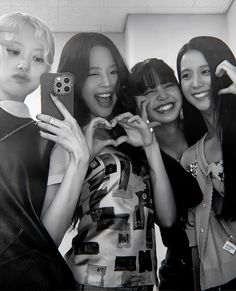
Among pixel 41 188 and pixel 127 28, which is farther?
pixel 127 28

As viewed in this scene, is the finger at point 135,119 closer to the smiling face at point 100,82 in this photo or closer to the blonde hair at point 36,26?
the smiling face at point 100,82

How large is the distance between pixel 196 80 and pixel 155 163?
0.69 feet

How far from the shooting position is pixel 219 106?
87cm

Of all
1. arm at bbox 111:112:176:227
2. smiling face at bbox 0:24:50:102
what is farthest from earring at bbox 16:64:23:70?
arm at bbox 111:112:176:227

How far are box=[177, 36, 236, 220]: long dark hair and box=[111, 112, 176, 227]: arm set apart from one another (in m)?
0.10

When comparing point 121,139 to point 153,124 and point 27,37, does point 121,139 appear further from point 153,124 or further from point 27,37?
point 27,37

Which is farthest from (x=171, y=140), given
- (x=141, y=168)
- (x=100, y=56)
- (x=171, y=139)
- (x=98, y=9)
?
(x=98, y=9)

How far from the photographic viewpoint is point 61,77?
79 centimetres

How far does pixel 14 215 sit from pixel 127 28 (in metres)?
0.48

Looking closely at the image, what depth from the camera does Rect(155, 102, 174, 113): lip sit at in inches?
33.7

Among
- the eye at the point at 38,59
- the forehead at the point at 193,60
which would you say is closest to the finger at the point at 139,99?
the forehead at the point at 193,60

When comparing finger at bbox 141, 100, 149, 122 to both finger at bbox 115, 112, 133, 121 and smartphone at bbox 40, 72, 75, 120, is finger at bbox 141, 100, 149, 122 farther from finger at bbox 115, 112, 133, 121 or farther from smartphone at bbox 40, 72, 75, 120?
smartphone at bbox 40, 72, 75, 120

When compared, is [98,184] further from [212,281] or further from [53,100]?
[212,281]

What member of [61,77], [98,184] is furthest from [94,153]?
[61,77]
